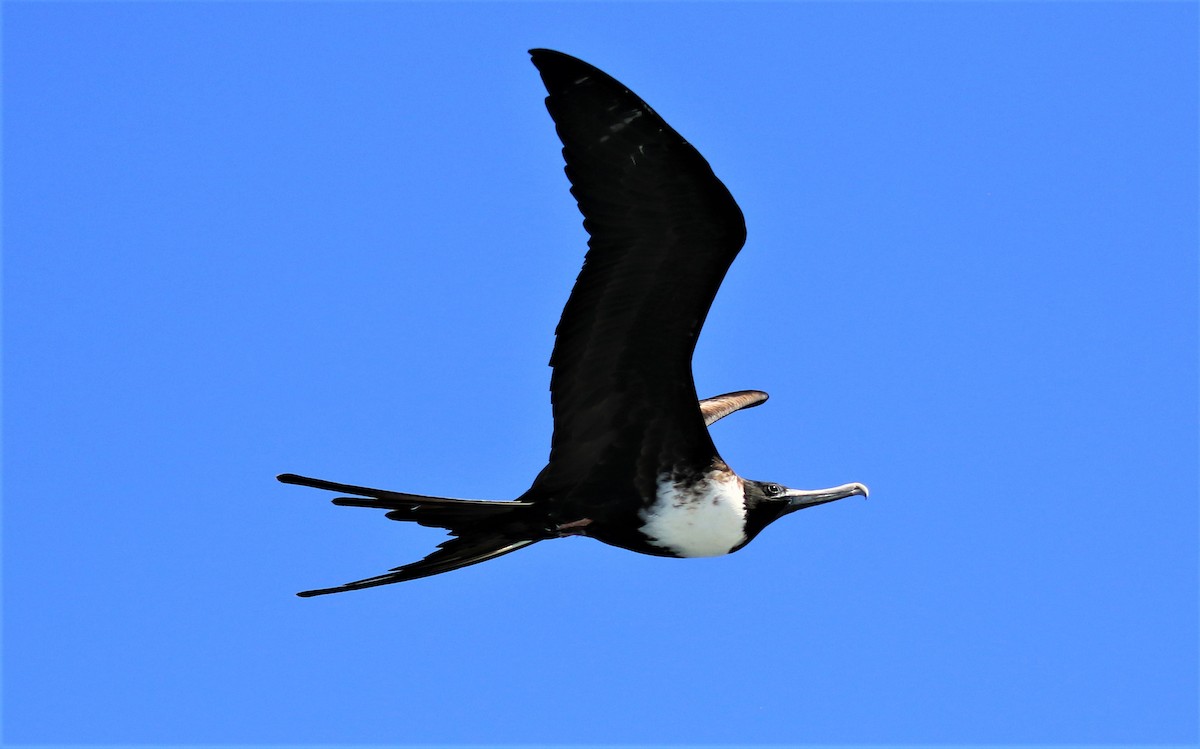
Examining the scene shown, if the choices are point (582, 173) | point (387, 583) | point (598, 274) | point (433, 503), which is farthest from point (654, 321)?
point (387, 583)

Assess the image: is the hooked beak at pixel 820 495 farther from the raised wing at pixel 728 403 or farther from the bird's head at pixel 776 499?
the raised wing at pixel 728 403

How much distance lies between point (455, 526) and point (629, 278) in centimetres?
121

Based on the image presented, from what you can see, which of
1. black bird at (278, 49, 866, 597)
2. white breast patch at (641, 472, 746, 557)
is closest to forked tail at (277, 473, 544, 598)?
black bird at (278, 49, 866, 597)

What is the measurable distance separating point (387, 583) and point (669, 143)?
210 centimetres

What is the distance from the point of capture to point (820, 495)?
21.2ft

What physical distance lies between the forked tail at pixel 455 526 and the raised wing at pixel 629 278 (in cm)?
24

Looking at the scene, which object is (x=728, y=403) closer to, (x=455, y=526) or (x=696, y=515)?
(x=696, y=515)

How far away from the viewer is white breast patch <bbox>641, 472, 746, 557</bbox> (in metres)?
6.07

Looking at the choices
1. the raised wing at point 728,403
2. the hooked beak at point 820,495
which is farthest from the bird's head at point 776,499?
the raised wing at point 728,403

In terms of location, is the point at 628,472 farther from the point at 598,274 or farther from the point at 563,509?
the point at 598,274

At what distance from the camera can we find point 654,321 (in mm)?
5684

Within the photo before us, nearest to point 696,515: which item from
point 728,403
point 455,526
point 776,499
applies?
point 776,499

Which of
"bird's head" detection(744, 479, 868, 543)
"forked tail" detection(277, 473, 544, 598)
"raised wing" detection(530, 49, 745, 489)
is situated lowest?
"forked tail" detection(277, 473, 544, 598)

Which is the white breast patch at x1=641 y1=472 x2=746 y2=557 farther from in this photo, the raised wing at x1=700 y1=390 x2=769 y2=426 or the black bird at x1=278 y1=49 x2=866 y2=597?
the raised wing at x1=700 y1=390 x2=769 y2=426
